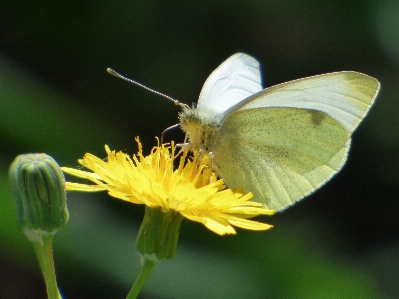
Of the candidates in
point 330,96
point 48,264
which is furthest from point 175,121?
point 48,264

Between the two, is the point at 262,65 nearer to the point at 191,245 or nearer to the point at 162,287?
the point at 191,245

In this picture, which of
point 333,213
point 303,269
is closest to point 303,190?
point 303,269

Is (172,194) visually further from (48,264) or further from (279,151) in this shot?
(279,151)

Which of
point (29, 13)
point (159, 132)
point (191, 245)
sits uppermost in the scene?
point (29, 13)

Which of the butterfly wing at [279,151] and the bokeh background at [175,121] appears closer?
the butterfly wing at [279,151]

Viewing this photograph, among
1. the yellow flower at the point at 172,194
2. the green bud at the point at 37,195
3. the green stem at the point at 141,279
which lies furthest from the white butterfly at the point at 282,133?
the green bud at the point at 37,195

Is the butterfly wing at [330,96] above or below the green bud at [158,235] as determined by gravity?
above

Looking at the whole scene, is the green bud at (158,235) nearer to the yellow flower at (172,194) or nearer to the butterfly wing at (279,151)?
the yellow flower at (172,194)

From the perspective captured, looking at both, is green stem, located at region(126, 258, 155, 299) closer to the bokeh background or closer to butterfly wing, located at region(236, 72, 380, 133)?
butterfly wing, located at region(236, 72, 380, 133)

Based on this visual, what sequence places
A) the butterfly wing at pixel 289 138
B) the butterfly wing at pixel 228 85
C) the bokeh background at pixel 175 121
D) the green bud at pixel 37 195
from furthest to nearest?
1. the bokeh background at pixel 175 121
2. the butterfly wing at pixel 228 85
3. the butterfly wing at pixel 289 138
4. the green bud at pixel 37 195
